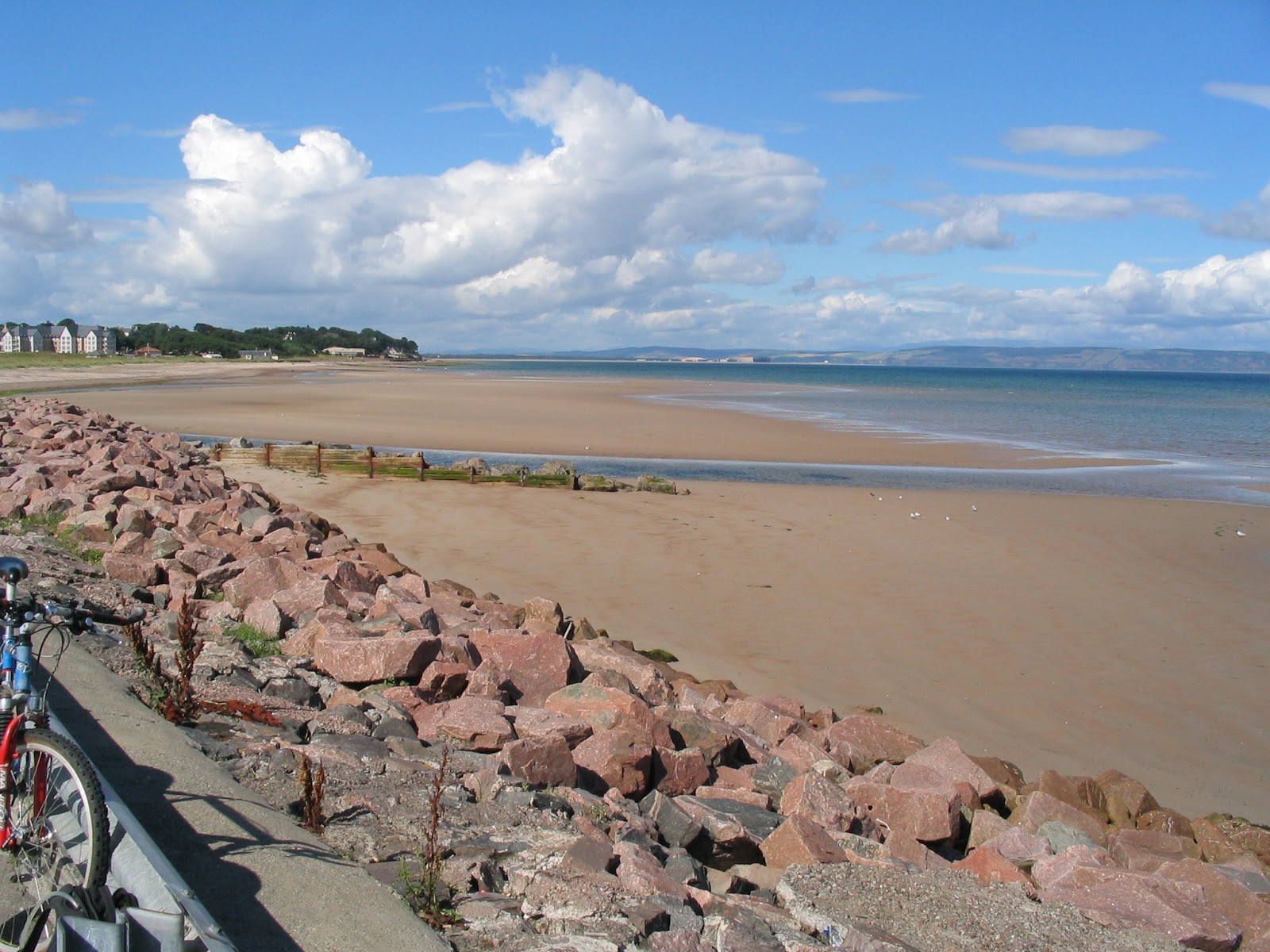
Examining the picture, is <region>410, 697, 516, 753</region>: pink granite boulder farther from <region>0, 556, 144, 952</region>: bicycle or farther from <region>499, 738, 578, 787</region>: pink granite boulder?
<region>0, 556, 144, 952</region>: bicycle

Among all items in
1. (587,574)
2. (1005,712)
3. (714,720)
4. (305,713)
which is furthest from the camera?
(587,574)

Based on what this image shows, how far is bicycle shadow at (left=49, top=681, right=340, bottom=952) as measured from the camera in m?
3.44

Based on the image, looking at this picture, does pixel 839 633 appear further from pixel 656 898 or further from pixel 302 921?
pixel 302 921

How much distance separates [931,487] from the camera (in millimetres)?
22531

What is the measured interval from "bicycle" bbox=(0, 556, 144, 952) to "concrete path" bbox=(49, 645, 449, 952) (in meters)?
0.48

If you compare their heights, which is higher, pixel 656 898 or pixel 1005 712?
pixel 656 898

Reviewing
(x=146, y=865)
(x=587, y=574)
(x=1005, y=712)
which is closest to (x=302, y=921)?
(x=146, y=865)

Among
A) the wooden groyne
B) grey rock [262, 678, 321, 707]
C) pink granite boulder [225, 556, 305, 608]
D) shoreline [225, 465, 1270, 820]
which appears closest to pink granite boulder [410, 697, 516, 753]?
grey rock [262, 678, 321, 707]

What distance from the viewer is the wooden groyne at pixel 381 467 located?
20266 mm

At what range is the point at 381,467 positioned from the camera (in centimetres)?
2078

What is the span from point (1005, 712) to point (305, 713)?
5965 mm

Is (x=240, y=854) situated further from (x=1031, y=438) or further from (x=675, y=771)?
(x=1031, y=438)

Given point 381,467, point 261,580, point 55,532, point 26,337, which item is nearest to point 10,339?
point 26,337

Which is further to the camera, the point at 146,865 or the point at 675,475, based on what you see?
the point at 675,475
